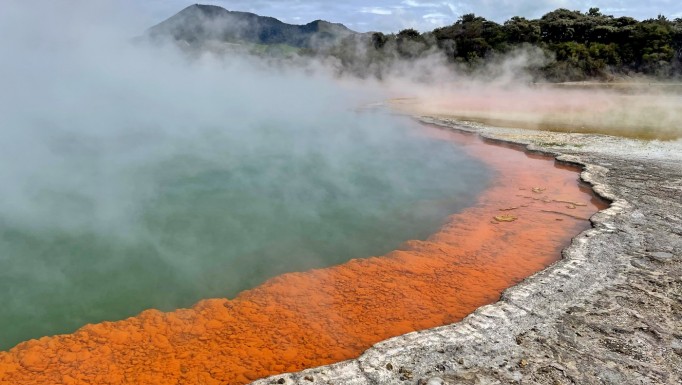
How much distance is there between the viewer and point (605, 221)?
5.00 m

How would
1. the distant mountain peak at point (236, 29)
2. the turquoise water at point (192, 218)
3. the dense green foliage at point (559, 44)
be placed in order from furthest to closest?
the distant mountain peak at point (236, 29) → the dense green foliage at point (559, 44) → the turquoise water at point (192, 218)

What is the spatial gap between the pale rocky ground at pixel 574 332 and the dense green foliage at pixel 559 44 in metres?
23.0

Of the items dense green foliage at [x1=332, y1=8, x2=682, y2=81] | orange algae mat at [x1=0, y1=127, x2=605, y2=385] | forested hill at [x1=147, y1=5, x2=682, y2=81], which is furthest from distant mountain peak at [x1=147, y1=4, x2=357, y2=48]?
orange algae mat at [x1=0, y1=127, x2=605, y2=385]

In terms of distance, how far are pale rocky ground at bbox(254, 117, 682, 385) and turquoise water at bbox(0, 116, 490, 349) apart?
167 cm

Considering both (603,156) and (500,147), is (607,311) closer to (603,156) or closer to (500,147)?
(603,156)

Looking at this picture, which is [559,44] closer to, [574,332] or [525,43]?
[525,43]

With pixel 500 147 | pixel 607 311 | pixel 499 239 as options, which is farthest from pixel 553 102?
pixel 607 311

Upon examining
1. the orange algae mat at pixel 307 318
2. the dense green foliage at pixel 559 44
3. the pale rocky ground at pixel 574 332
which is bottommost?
the orange algae mat at pixel 307 318

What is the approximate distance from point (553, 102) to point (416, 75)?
40.5ft

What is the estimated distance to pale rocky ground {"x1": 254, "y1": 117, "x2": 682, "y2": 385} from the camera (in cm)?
280

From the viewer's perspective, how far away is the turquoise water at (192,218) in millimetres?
4164

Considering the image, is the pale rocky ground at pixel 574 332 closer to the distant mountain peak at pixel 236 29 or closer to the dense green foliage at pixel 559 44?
the distant mountain peak at pixel 236 29

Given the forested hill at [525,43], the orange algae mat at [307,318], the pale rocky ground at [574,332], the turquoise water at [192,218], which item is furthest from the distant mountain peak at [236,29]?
the pale rocky ground at [574,332]

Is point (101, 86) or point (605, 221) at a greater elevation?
point (101, 86)
